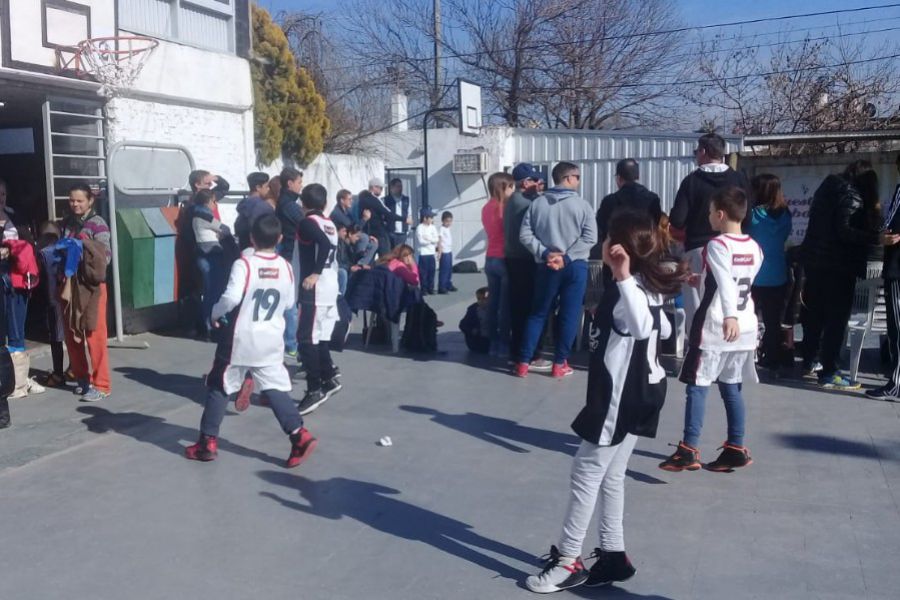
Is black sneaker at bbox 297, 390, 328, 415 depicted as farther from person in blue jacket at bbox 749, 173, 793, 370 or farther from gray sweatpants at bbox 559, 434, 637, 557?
person in blue jacket at bbox 749, 173, 793, 370

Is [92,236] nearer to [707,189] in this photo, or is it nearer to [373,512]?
[373,512]

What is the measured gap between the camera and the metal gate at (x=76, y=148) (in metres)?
9.84

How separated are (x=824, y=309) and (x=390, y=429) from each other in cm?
398

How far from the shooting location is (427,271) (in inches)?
597

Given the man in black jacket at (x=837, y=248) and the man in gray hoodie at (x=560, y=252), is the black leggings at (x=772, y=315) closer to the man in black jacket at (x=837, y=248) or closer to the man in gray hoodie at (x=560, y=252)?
the man in black jacket at (x=837, y=248)

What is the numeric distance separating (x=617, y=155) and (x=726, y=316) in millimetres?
11564

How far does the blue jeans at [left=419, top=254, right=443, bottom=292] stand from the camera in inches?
595

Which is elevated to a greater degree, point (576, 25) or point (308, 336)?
point (576, 25)

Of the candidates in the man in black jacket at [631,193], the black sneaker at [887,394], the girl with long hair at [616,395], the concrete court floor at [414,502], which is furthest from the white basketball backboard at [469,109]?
the girl with long hair at [616,395]

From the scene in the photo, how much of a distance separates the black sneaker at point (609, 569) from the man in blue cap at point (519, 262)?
4.53 meters

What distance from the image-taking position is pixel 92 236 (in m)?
7.82

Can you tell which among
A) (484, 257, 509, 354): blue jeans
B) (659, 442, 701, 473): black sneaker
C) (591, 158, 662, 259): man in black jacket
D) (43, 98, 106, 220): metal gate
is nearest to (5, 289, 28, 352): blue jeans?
(43, 98, 106, 220): metal gate

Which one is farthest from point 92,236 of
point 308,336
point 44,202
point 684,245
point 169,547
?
point 684,245

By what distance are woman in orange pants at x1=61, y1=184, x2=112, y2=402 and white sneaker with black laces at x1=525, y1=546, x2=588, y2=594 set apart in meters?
4.71
